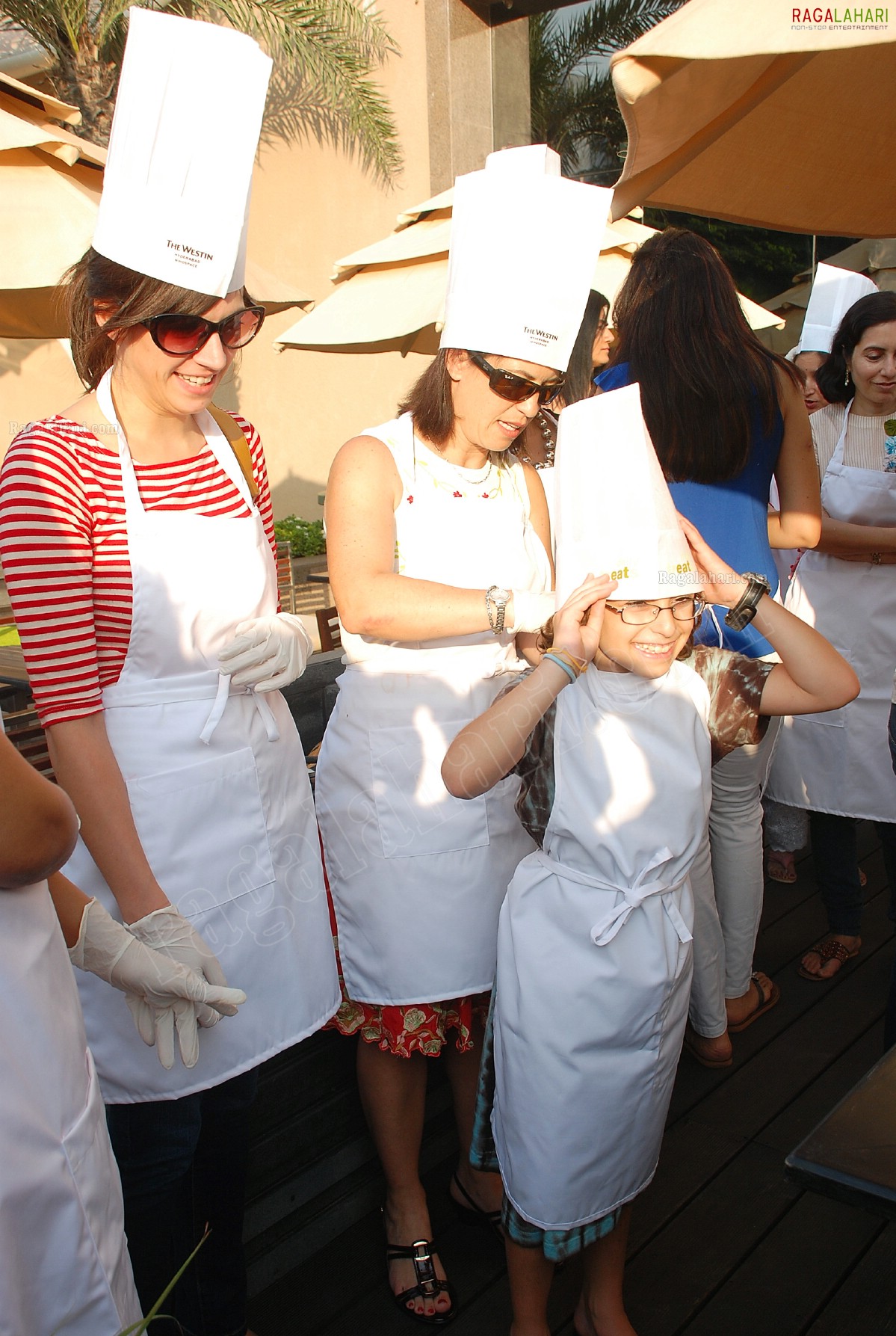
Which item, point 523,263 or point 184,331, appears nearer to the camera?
point 184,331

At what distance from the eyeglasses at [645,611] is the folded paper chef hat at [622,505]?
0.04 metres

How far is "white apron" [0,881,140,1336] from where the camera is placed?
0.94 meters

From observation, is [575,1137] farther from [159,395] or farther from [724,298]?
[724,298]

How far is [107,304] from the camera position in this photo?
157cm

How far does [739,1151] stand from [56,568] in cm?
202

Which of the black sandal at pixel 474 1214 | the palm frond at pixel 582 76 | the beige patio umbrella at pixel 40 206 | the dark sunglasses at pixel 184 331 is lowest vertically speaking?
the black sandal at pixel 474 1214

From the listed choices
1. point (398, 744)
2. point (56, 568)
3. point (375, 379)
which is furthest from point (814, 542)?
point (375, 379)

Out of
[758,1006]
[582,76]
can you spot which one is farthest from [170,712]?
[582,76]

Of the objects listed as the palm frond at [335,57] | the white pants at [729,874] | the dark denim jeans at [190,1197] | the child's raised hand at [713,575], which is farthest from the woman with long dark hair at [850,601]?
the palm frond at [335,57]

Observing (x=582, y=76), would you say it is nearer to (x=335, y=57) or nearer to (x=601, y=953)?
(x=335, y=57)

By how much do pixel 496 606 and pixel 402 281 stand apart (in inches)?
116

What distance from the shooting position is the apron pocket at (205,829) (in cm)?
157

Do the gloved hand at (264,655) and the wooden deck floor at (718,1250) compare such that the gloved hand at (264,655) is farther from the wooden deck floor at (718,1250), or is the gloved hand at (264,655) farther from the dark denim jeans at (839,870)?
the dark denim jeans at (839,870)

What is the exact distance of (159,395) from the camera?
1.58 m
